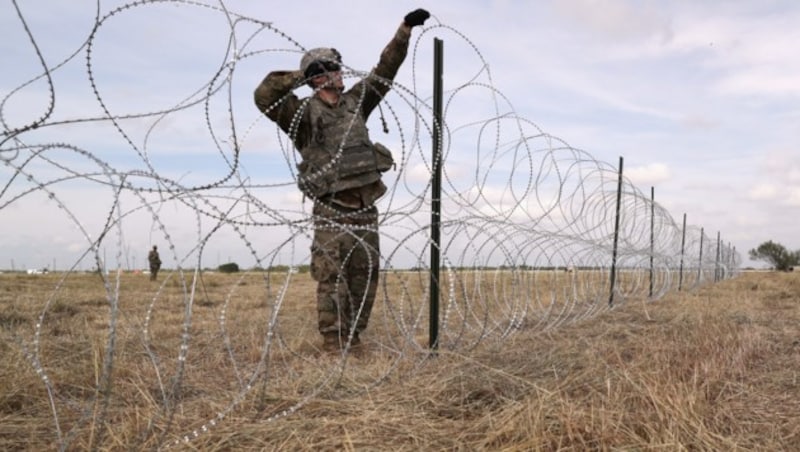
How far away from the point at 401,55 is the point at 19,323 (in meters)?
4.24

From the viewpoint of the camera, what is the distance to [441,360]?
369 centimetres

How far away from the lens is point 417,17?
13.5 feet

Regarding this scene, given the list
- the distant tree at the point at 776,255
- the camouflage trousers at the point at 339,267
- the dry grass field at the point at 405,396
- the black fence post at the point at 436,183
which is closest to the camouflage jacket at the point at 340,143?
the camouflage trousers at the point at 339,267

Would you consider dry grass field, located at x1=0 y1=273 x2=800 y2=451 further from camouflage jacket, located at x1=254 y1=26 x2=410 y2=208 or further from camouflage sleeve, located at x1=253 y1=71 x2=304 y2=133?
camouflage sleeve, located at x1=253 y1=71 x2=304 y2=133

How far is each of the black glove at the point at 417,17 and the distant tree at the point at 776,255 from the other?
158ft

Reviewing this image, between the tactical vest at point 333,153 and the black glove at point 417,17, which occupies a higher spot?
the black glove at point 417,17

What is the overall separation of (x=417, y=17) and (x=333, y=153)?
38.1 inches

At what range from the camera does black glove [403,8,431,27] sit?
161 inches

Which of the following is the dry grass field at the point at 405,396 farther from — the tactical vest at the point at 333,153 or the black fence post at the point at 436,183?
the tactical vest at the point at 333,153

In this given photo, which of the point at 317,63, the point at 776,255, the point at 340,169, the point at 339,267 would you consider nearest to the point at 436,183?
the point at 340,169

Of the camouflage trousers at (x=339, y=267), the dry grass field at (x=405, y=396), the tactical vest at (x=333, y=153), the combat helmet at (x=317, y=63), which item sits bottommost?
the dry grass field at (x=405, y=396)

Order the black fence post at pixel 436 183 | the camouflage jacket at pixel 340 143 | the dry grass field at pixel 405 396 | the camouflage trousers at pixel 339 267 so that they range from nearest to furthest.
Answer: the dry grass field at pixel 405 396
the black fence post at pixel 436 183
the camouflage jacket at pixel 340 143
the camouflage trousers at pixel 339 267

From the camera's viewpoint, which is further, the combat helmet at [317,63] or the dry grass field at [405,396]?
the combat helmet at [317,63]

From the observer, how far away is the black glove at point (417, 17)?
13.4 ft
